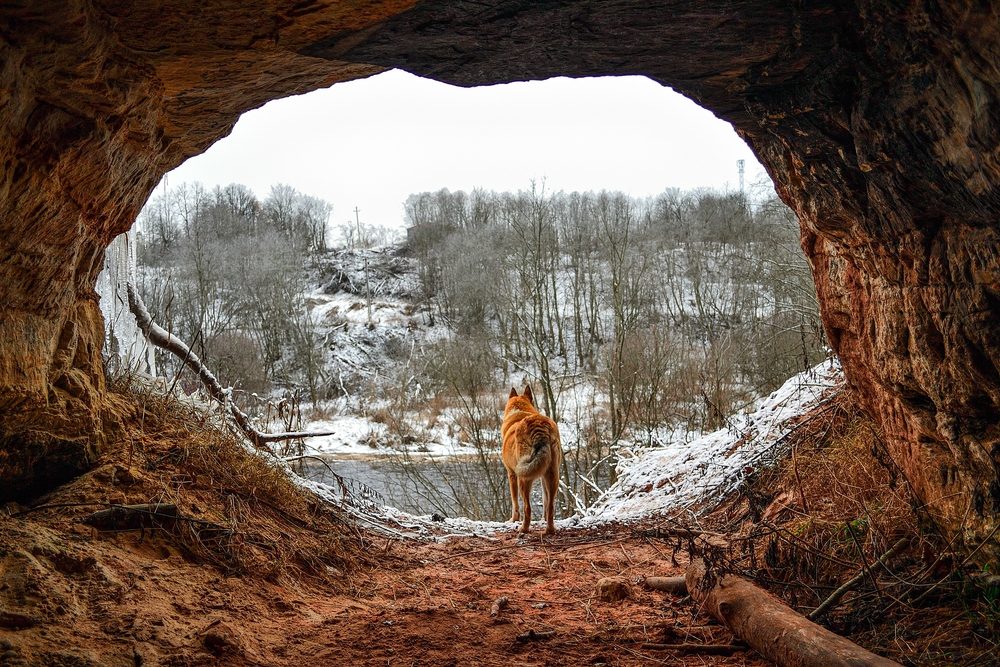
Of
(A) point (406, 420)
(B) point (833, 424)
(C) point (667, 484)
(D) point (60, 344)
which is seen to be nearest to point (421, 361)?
(A) point (406, 420)

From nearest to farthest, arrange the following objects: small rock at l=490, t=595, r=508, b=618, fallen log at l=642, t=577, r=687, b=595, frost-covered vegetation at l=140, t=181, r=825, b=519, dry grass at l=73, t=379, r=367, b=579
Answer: dry grass at l=73, t=379, r=367, b=579
small rock at l=490, t=595, r=508, b=618
fallen log at l=642, t=577, r=687, b=595
frost-covered vegetation at l=140, t=181, r=825, b=519

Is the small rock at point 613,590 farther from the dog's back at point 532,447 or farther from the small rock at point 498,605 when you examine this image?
the dog's back at point 532,447

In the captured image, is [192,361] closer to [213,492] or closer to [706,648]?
[213,492]

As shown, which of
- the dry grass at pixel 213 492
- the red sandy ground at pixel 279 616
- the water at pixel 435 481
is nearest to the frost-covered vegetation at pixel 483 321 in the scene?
the water at pixel 435 481

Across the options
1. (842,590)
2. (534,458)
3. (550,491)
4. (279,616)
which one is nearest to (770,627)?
(842,590)

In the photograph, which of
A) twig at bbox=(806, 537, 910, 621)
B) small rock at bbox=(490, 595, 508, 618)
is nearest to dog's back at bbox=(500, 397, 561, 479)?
small rock at bbox=(490, 595, 508, 618)

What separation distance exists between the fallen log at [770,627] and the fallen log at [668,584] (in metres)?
0.28

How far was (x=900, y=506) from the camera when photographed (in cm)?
463

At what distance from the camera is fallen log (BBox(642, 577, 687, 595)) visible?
5.11 metres

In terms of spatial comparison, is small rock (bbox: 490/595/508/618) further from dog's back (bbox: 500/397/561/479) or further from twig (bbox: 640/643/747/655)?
dog's back (bbox: 500/397/561/479)

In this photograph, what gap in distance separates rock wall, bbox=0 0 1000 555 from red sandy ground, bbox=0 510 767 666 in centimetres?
85

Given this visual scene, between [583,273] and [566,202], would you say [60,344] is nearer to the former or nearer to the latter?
[583,273]

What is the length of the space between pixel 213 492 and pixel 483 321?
31.7m

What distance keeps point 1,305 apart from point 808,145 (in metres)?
4.74
